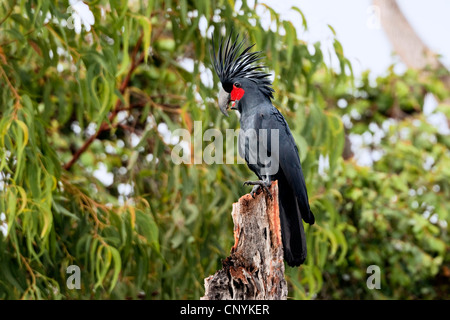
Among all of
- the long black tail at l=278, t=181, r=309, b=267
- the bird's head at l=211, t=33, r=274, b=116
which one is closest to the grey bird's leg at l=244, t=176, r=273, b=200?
the long black tail at l=278, t=181, r=309, b=267

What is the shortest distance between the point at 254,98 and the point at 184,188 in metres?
0.95

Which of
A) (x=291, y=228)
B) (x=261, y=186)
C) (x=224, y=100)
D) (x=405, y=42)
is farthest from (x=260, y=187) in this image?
(x=405, y=42)

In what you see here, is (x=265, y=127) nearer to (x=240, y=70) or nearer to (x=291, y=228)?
(x=240, y=70)

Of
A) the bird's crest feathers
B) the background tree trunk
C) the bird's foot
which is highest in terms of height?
A: the background tree trunk

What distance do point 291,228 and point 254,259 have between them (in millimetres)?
236

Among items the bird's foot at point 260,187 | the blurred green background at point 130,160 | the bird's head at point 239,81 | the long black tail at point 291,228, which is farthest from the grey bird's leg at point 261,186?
the blurred green background at point 130,160

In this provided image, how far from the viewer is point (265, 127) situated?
6.69 ft

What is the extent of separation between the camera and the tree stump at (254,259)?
67.7 inches

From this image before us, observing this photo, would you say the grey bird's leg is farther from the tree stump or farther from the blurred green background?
the blurred green background

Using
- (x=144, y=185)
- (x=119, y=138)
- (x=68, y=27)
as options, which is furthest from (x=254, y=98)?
(x=119, y=138)

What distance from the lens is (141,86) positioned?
14.3 ft

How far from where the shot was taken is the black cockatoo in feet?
6.50

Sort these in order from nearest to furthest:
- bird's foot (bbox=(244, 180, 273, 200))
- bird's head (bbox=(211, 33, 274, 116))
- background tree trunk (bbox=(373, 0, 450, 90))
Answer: bird's foot (bbox=(244, 180, 273, 200)) < bird's head (bbox=(211, 33, 274, 116)) < background tree trunk (bbox=(373, 0, 450, 90))
